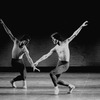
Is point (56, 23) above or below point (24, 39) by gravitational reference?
above

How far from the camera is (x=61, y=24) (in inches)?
500

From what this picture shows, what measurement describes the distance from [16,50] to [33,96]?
173cm

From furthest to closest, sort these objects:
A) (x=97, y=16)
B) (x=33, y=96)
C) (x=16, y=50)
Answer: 1. (x=97, y=16)
2. (x=16, y=50)
3. (x=33, y=96)

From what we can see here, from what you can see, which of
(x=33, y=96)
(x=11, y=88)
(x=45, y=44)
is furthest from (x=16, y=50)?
(x=45, y=44)

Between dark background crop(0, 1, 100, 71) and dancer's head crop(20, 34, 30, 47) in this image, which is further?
dark background crop(0, 1, 100, 71)

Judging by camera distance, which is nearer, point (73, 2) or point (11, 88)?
point (11, 88)

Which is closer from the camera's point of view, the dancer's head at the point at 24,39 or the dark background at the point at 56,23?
the dancer's head at the point at 24,39

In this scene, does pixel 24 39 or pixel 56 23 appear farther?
pixel 56 23

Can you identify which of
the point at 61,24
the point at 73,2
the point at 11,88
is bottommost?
the point at 11,88

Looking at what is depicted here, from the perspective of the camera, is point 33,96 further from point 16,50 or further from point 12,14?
point 12,14

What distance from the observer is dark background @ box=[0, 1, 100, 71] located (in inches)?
496

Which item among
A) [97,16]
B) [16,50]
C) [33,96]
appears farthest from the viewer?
[97,16]

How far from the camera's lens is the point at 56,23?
500 inches

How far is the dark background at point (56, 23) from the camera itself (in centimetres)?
1259
